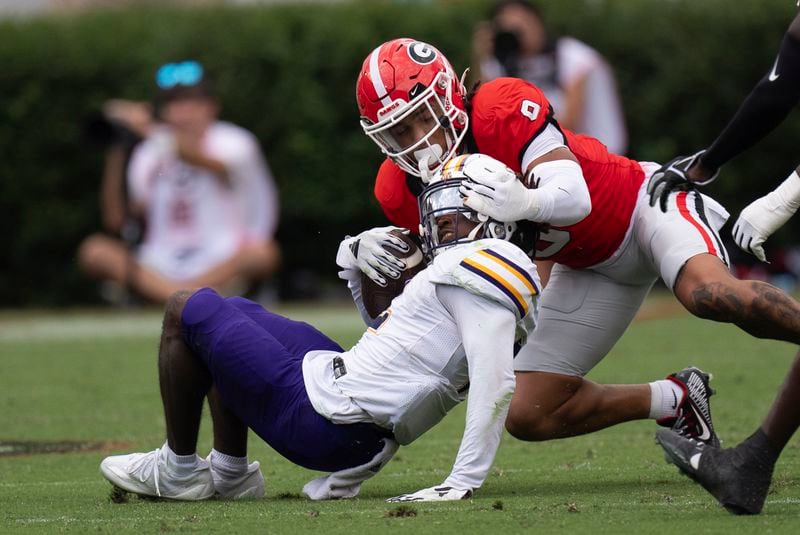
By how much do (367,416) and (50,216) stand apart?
1121cm

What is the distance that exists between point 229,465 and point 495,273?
51.1 inches

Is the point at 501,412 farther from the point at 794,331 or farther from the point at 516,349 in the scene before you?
the point at 794,331

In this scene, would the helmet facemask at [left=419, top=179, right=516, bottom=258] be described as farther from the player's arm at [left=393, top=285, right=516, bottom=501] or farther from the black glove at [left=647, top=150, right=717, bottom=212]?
the black glove at [left=647, top=150, right=717, bottom=212]

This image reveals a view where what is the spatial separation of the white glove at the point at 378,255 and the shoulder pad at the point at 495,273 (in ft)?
2.00

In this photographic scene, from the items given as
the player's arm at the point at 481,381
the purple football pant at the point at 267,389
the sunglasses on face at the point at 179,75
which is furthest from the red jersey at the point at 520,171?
the sunglasses on face at the point at 179,75

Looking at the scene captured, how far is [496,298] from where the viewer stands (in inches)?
177

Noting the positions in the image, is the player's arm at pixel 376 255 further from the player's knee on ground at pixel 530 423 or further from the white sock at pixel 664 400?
the white sock at pixel 664 400

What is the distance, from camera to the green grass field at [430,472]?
4.33m

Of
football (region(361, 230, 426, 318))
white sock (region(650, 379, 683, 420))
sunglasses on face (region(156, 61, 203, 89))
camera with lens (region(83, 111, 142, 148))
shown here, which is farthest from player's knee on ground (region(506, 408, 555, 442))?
camera with lens (region(83, 111, 142, 148))

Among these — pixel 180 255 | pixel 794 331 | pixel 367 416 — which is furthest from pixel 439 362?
pixel 180 255

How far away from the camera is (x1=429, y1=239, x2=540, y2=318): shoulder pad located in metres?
4.49

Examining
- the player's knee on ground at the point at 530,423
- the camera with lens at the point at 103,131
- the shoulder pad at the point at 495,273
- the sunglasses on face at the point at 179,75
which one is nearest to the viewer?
the shoulder pad at the point at 495,273

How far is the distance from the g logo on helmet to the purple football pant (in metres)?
1.19

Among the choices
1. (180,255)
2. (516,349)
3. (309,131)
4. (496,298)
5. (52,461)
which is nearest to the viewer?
(496,298)
